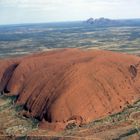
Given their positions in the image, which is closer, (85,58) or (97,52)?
(85,58)

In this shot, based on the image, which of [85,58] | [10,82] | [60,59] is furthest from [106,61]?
[10,82]

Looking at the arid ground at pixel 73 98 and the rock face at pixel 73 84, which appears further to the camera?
the rock face at pixel 73 84

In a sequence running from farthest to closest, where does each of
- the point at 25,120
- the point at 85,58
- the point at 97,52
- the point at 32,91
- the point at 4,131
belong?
1. the point at 97,52
2. the point at 85,58
3. the point at 32,91
4. the point at 25,120
5. the point at 4,131

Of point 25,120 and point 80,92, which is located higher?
point 80,92

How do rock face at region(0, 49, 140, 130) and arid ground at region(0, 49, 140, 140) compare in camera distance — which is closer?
arid ground at region(0, 49, 140, 140)

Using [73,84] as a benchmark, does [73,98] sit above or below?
below

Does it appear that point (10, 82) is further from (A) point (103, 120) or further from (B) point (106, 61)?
(A) point (103, 120)

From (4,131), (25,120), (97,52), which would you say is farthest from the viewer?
(97,52)

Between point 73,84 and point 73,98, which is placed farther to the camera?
point 73,84
